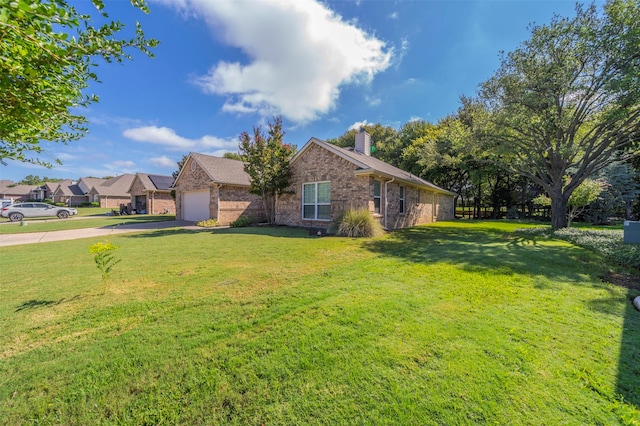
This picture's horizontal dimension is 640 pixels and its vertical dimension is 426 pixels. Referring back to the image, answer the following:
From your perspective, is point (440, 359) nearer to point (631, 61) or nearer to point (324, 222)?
point (324, 222)

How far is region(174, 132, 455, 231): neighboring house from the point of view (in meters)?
11.7

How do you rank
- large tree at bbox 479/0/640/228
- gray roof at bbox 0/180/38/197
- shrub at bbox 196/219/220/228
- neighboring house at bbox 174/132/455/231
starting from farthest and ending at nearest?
gray roof at bbox 0/180/38/197
shrub at bbox 196/219/220/228
neighboring house at bbox 174/132/455/231
large tree at bbox 479/0/640/228

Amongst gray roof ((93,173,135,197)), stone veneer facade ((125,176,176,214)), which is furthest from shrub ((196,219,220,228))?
gray roof ((93,173,135,197))

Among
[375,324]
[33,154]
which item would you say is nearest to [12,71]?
[33,154]

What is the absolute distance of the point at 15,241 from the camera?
33.3 feet

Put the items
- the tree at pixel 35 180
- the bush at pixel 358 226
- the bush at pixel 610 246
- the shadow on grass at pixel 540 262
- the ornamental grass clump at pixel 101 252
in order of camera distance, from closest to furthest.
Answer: the shadow on grass at pixel 540 262 → the ornamental grass clump at pixel 101 252 → the bush at pixel 610 246 → the bush at pixel 358 226 → the tree at pixel 35 180

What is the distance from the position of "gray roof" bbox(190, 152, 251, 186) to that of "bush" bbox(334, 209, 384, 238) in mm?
9809

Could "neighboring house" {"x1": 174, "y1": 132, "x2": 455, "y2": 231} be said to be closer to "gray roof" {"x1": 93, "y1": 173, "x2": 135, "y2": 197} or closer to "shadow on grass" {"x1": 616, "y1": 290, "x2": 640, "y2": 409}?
"shadow on grass" {"x1": 616, "y1": 290, "x2": 640, "y2": 409}

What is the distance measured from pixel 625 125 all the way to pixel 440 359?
46.2ft

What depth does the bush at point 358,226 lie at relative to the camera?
1017 centimetres

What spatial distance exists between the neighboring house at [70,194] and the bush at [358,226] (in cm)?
5303

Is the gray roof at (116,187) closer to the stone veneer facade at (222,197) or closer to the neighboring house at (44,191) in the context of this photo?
the neighboring house at (44,191)

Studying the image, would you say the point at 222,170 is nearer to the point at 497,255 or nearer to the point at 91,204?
the point at 497,255

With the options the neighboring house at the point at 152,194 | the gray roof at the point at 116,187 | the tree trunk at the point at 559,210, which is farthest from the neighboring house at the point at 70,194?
the tree trunk at the point at 559,210
